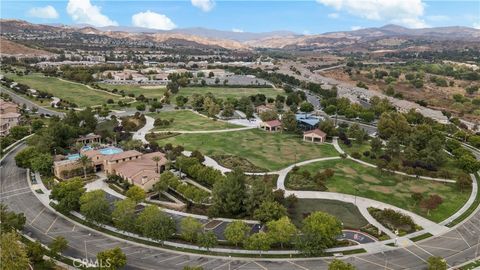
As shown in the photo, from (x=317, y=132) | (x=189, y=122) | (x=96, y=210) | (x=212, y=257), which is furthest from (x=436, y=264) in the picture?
(x=189, y=122)

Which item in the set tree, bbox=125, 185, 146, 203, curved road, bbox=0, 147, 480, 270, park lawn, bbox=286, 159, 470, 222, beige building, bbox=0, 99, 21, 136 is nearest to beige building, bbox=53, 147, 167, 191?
tree, bbox=125, 185, 146, 203

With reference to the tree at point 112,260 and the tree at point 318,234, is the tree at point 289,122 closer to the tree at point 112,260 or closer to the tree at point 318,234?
the tree at point 318,234

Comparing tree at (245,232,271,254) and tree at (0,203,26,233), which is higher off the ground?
tree at (0,203,26,233)

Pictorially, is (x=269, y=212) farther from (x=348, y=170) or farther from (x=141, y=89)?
(x=141, y=89)

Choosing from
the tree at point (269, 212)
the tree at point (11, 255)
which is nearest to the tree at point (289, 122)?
the tree at point (269, 212)

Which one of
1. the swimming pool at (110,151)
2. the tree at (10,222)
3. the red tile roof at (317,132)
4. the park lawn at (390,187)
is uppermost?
the swimming pool at (110,151)

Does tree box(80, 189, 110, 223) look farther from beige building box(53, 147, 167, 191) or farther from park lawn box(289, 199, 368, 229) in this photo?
park lawn box(289, 199, 368, 229)
